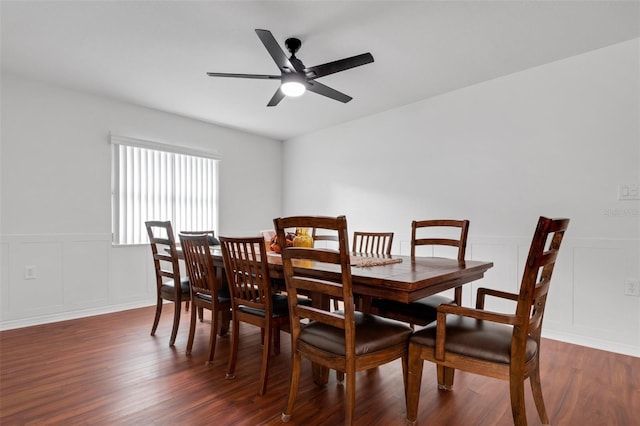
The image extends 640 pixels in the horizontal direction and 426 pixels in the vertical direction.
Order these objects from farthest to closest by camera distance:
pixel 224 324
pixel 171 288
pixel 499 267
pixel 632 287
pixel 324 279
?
pixel 499 267
pixel 224 324
pixel 171 288
pixel 632 287
pixel 324 279

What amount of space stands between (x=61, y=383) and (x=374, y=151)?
386 centimetres

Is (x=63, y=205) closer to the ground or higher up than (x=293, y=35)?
closer to the ground

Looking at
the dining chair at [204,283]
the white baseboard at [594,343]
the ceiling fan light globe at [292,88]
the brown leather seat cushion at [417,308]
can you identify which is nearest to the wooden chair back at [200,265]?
the dining chair at [204,283]

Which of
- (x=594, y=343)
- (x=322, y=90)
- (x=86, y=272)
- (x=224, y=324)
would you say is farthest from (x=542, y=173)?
(x=86, y=272)

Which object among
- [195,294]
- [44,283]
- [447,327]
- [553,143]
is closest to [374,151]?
[553,143]

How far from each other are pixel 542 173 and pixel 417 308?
78.6 inches

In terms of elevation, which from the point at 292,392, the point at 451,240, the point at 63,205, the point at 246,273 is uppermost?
the point at 63,205

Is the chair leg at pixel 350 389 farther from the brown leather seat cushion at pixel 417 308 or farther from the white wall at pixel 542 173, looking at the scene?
the white wall at pixel 542 173

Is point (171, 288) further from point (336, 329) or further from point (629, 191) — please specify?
point (629, 191)

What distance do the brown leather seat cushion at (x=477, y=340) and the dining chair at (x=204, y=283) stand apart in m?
1.42

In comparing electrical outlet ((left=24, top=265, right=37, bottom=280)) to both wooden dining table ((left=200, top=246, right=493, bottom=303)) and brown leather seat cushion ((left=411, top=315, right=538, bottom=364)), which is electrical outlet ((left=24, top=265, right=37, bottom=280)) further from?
brown leather seat cushion ((left=411, top=315, right=538, bottom=364))

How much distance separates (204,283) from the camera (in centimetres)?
258

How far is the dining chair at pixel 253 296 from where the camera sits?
2051 mm

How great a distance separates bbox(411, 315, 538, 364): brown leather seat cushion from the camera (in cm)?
148
